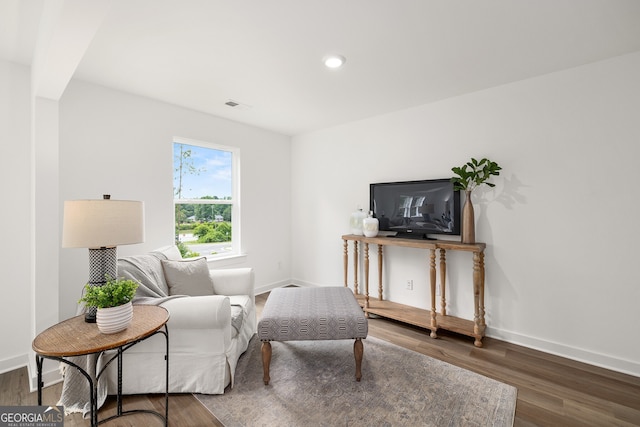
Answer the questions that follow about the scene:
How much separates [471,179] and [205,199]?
3044 mm

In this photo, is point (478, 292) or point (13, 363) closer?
point (13, 363)

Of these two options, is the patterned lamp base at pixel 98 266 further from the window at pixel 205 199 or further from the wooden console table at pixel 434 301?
the wooden console table at pixel 434 301

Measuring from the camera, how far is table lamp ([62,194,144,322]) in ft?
5.00

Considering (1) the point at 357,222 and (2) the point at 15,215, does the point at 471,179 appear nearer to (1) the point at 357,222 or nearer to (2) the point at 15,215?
(1) the point at 357,222

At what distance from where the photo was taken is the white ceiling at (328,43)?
1656 mm

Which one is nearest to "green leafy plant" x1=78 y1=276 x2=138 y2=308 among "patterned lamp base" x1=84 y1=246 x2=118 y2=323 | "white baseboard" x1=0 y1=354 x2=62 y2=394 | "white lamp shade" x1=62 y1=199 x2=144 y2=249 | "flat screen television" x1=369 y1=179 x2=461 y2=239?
"patterned lamp base" x1=84 y1=246 x2=118 y2=323

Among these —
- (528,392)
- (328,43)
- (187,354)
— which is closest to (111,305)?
(187,354)

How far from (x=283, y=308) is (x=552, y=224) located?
7.81 ft

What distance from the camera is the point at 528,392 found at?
1.95m

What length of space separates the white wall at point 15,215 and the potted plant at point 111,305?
1371mm

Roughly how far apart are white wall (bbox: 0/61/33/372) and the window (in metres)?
1.23

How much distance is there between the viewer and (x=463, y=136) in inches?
115

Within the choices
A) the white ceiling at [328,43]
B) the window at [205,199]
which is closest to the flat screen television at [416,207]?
the white ceiling at [328,43]

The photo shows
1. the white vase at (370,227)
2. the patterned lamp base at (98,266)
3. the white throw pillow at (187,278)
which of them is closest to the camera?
the patterned lamp base at (98,266)
